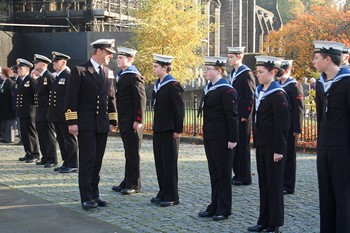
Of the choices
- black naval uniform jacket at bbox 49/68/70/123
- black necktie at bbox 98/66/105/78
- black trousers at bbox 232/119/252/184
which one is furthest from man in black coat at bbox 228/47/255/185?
black naval uniform jacket at bbox 49/68/70/123

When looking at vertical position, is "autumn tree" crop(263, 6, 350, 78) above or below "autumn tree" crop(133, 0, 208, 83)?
above

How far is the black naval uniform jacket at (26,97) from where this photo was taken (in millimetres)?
13344

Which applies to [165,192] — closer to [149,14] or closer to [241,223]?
[241,223]

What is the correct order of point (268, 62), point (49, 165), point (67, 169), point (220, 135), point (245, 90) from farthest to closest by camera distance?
point (49, 165)
point (67, 169)
point (245, 90)
point (220, 135)
point (268, 62)

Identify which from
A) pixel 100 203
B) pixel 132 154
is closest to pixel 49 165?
pixel 132 154

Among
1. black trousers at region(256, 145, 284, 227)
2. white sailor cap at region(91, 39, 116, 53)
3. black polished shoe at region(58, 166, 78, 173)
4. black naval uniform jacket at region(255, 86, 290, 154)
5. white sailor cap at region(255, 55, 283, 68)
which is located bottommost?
black polished shoe at region(58, 166, 78, 173)

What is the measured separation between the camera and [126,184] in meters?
9.55

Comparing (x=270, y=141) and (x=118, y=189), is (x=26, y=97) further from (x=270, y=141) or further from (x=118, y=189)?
(x=270, y=141)

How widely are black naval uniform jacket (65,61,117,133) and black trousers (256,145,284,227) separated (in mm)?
2625

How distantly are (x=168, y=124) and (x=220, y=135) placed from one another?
44.3 inches

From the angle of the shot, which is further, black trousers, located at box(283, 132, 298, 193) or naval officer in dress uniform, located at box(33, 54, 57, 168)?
naval officer in dress uniform, located at box(33, 54, 57, 168)

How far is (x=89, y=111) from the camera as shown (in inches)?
331

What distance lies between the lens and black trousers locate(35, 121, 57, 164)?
12484 millimetres

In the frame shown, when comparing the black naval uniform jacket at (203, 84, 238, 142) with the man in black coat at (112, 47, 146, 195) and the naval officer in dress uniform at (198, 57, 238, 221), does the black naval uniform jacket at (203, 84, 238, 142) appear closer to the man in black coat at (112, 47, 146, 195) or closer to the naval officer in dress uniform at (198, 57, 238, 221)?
the naval officer in dress uniform at (198, 57, 238, 221)
